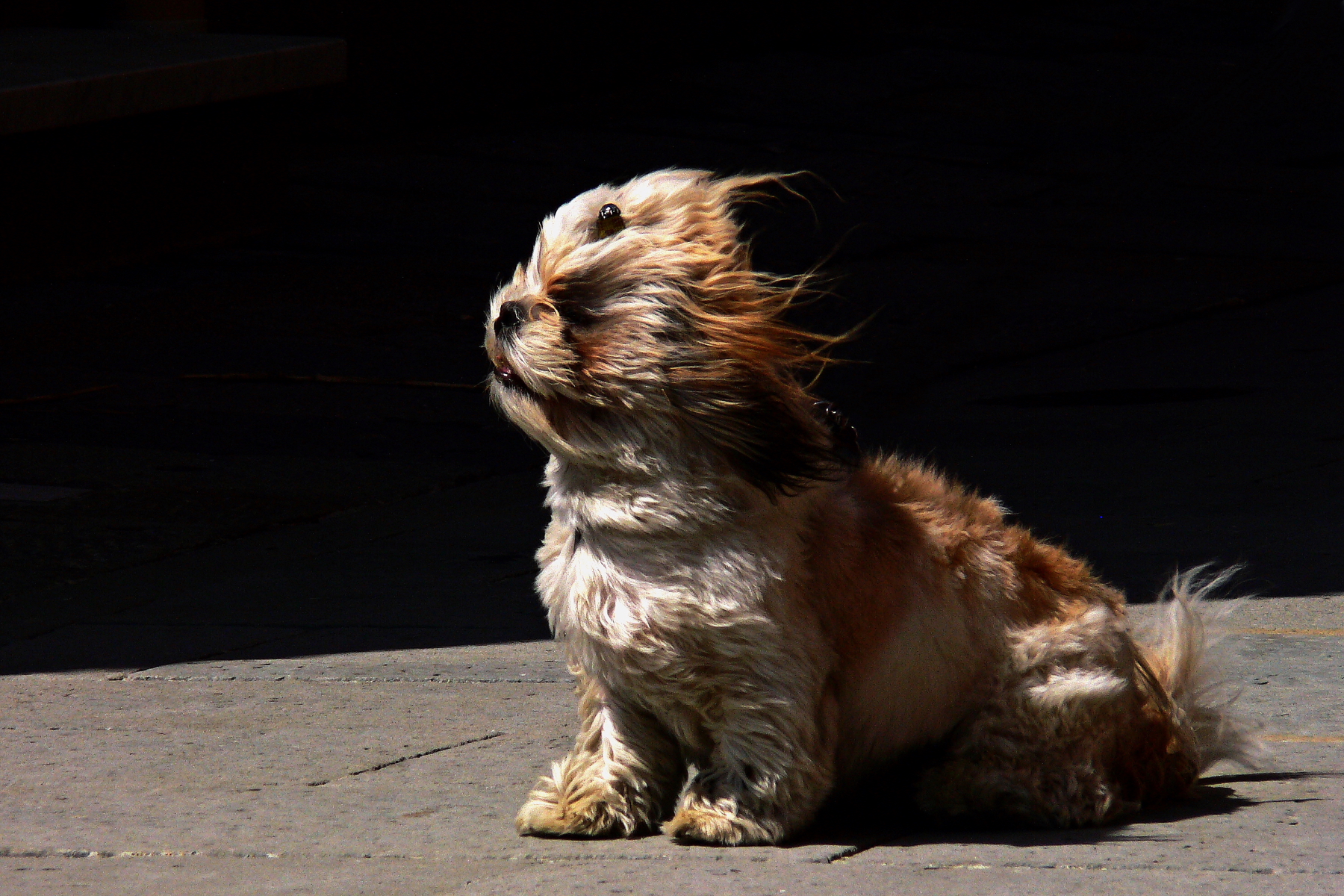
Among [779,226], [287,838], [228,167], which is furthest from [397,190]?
[287,838]

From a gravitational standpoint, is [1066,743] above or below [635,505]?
below

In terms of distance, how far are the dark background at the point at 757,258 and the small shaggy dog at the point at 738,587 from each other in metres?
0.56

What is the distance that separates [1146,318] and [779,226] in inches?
139

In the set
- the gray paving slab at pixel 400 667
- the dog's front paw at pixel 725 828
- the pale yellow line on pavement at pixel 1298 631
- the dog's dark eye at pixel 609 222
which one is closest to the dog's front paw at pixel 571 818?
the dog's front paw at pixel 725 828

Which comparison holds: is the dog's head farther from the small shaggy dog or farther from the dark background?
the dark background

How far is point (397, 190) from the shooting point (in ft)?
53.8

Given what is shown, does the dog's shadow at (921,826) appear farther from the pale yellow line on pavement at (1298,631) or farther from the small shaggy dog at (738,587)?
the pale yellow line on pavement at (1298,631)

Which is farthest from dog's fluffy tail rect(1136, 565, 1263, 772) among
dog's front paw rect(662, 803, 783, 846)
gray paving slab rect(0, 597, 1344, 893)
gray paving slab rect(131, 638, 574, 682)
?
gray paving slab rect(131, 638, 574, 682)

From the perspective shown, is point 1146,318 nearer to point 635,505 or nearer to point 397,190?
point 397,190

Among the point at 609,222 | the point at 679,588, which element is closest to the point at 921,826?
the point at 679,588

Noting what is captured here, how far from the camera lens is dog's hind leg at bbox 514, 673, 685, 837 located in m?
4.00

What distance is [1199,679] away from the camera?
A: 444 centimetres

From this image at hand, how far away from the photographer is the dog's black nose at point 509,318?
3873 mm

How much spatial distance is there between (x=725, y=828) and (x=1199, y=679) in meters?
1.22
